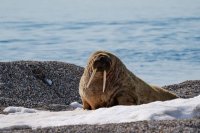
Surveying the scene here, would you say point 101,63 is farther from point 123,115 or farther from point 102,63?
point 123,115

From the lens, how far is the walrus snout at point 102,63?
8.12 meters

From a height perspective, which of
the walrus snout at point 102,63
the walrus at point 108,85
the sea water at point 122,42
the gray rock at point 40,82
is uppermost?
the walrus snout at point 102,63

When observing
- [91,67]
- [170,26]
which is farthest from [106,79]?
[170,26]

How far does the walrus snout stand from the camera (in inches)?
320

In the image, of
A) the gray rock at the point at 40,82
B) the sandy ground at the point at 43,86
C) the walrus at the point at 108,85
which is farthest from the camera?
the gray rock at the point at 40,82

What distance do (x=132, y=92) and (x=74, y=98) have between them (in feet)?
11.2

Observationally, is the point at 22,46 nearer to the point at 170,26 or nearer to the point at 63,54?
the point at 63,54

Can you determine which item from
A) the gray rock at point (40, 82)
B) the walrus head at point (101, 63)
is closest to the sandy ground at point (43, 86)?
the gray rock at point (40, 82)

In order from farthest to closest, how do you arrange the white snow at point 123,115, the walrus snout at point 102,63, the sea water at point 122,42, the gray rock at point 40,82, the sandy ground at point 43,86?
1. the sea water at point 122,42
2. the gray rock at point 40,82
3. the sandy ground at point 43,86
4. the walrus snout at point 102,63
5. the white snow at point 123,115

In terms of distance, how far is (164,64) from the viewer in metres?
19.2

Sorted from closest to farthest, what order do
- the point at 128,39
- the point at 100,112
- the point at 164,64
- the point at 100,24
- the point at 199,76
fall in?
the point at 100,112
the point at 199,76
the point at 164,64
the point at 128,39
the point at 100,24

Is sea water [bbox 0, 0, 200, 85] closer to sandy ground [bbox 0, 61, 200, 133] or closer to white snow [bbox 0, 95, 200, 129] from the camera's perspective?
sandy ground [bbox 0, 61, 200, 133]

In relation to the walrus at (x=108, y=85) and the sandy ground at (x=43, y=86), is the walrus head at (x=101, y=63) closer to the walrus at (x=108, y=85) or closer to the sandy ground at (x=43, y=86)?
the walrus at (x=108, y=85)

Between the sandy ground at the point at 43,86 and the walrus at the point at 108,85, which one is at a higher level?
the walrus at the point at 108,85
